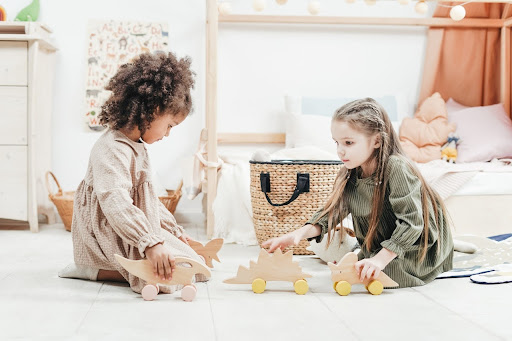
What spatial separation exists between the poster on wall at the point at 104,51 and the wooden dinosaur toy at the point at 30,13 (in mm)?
259

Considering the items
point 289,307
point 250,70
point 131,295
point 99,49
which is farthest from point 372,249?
point 99,49

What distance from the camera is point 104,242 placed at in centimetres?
171

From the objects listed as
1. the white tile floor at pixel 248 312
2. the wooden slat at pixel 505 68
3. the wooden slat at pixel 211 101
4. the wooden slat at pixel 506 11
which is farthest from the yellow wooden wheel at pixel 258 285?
the wooden slat at pixel 506 11

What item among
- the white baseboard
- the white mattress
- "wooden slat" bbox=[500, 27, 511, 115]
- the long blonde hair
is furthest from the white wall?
the long blonde hair

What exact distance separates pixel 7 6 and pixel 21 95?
0.58 meters

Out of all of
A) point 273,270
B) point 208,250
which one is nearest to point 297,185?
point 208,250

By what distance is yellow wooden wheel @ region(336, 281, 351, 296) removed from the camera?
161cm

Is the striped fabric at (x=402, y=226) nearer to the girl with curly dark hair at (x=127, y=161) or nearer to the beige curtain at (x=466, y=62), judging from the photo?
the girl with curly dark hair at (x=127, y=161)

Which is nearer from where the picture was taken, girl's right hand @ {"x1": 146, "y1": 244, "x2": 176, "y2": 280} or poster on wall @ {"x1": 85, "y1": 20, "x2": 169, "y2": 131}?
girl's right hand @ {"x1": 146, "y1": 244, "x2": 176, "y2": 280}

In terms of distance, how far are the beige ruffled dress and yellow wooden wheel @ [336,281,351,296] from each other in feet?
1.39

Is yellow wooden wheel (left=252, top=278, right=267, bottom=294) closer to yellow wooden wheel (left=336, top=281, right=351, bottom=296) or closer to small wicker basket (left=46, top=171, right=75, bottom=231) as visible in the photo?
yellow wooden wheel (left=336, top=281, right=351, bottom=296)

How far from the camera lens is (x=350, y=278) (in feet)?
5.37

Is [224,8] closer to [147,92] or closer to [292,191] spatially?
[292,191]

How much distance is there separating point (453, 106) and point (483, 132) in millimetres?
277
